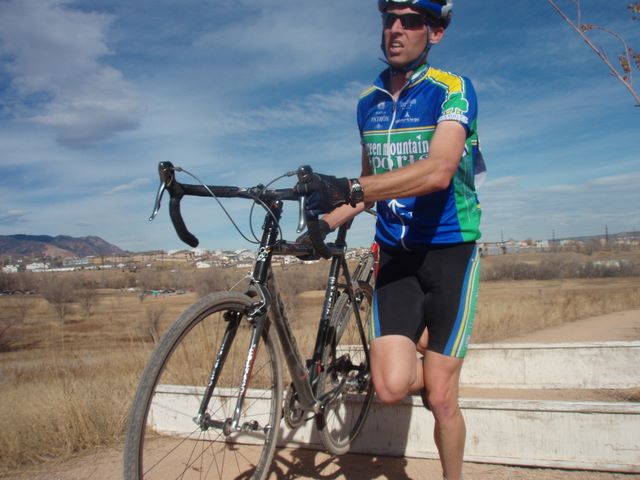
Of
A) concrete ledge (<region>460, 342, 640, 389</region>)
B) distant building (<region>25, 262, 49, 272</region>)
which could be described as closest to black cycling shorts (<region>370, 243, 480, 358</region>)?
concrete ledge (<region>460, 342, 640, 389</region>)

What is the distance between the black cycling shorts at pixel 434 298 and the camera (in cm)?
278

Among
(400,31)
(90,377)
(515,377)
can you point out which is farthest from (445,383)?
(90,377)

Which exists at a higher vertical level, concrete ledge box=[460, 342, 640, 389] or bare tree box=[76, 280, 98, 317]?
Answer: concrete ledge box=[460, 342, 640, 389]

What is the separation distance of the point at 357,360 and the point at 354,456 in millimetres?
717

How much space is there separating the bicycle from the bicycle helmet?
46.5 inches

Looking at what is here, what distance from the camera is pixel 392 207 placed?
300cm

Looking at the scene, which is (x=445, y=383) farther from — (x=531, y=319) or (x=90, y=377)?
(x=531, y=319)

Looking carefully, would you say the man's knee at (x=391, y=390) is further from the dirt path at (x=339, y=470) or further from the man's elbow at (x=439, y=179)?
the man's elbow at (x=439, y=179)

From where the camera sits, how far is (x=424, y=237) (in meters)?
2.90

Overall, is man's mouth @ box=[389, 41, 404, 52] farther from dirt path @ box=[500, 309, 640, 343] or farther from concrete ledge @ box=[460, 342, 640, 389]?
dirt path @ box=[500, 309, 640, 343]

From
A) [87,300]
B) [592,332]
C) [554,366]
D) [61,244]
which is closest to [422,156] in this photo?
[554,366]

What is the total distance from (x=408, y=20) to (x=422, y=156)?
27.7 inches

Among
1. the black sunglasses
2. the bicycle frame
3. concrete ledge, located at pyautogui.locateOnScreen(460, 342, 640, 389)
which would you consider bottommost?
concrete ledge, located at pyautogui.locateOnScreen(460, 342, 640, 389)

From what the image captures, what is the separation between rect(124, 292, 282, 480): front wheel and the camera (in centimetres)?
→ 212
